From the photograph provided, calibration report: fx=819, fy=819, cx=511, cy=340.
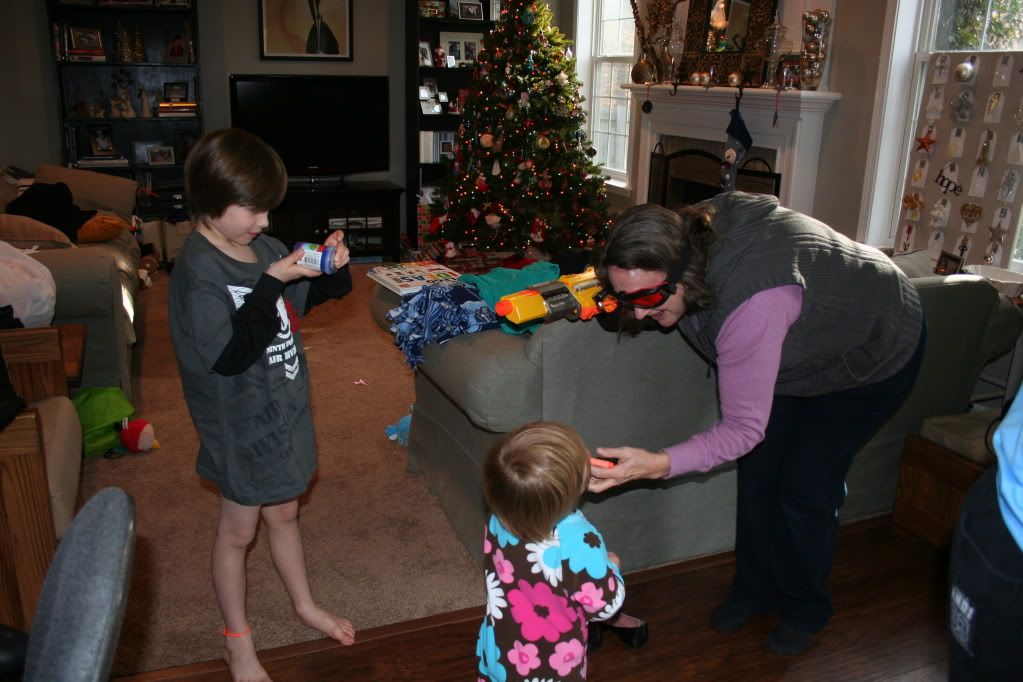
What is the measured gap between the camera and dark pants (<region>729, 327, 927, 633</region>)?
5.95 ft

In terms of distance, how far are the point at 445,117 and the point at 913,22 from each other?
3.68 m

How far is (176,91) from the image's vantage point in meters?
6.03

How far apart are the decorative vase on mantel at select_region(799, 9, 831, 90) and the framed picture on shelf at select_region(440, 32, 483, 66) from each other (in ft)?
9.90

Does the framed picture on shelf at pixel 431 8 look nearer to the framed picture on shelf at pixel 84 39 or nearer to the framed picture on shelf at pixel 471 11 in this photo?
the framed picture on shelf at pixel 471 11

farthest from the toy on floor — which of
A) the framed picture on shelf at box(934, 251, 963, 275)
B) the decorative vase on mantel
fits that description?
the decorative vase on mantel

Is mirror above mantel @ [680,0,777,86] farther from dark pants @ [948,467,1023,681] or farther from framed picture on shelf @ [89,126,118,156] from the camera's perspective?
framed picture on shelf @ [89,126,118,156]

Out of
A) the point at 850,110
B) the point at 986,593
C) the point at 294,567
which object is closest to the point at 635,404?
the point at 294,567

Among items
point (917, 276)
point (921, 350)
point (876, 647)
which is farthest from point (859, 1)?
point (876, 647)

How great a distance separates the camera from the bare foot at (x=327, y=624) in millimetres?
2033

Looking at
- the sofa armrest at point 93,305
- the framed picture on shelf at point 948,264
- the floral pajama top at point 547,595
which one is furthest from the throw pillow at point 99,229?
the framed picture on shelf at point 948,264

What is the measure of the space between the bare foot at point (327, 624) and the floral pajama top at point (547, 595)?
652 mm

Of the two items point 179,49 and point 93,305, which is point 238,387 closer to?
point 93,305

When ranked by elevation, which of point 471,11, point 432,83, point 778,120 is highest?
point 471,11

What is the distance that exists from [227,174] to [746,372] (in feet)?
3.44
